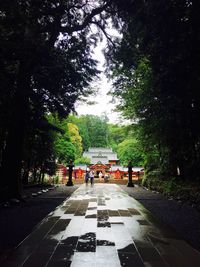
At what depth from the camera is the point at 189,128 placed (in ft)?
45.2

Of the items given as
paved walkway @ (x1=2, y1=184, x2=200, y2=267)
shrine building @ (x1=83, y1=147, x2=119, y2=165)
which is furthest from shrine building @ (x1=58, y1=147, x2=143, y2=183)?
paved walkway @ (x1=2, y1=184, x2=200, y2=267)

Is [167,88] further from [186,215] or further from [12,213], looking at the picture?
[12,213]

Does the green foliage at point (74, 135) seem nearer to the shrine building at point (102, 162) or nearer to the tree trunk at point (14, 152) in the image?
the shrine building at point (102, 162)

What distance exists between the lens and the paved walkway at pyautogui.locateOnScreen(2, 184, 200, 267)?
4.30 metres

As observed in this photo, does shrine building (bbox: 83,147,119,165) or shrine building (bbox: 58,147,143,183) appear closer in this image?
shrine building (bbox: 58,147,143,183)

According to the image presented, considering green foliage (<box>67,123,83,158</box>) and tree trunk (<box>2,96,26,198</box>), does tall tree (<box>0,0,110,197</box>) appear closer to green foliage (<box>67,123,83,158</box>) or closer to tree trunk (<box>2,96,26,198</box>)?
tree trunk (<box>2,96,26,198</box>)

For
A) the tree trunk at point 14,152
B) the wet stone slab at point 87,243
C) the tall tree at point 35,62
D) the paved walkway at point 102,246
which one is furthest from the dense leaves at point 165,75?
the wet stone slab at point 87,243

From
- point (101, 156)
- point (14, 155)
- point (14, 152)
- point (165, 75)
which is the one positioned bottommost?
point (14, 155)

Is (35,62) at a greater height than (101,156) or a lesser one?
lesser

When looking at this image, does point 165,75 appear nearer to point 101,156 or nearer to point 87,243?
point 87,243

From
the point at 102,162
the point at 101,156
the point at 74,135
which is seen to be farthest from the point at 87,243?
the point at 101,156

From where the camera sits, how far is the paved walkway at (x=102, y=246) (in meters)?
4.30

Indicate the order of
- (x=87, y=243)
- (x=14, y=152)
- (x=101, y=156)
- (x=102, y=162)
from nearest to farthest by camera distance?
(x=87, y=243) < (x=14, y=152) < (x=102, y=162) < (x=101, y=156)

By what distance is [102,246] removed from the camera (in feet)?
16.8
